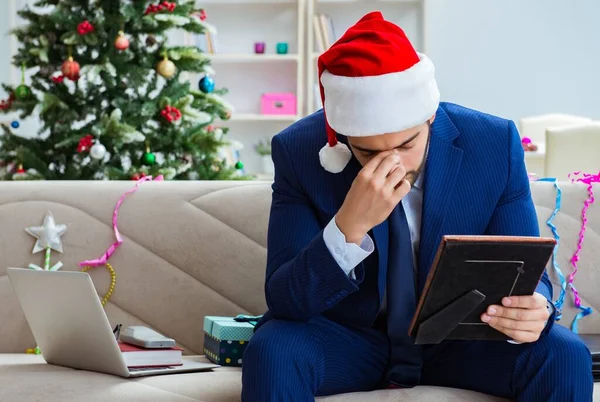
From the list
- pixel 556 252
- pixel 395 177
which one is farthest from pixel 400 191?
pixel 556 252

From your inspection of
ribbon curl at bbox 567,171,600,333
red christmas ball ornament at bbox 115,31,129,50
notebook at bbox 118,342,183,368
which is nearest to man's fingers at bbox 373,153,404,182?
notebook at bbox 118,342,183,368

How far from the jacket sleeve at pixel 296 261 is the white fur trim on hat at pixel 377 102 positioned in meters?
0.19

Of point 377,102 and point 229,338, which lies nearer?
point 377,102

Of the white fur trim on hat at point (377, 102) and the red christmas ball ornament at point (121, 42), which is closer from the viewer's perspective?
the white fur trim on hat at point (377, 102)

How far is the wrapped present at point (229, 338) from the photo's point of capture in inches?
77.2

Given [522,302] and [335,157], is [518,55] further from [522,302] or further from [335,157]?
[522,302]

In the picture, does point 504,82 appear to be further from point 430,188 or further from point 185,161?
point 430,188

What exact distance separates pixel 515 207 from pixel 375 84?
367mm

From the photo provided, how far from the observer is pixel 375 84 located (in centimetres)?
154

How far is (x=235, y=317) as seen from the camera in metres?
2.10

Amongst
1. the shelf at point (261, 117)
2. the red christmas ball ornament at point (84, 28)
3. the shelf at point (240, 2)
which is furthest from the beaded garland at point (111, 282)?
the shelf at point (240, 2)

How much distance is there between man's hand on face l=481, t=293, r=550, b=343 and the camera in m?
1.46

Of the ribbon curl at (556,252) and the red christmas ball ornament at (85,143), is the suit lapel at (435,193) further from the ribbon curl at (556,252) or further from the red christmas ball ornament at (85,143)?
the red christmas ball ornament at (85,143)

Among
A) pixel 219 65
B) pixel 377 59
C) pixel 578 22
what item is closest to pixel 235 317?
pixel 377 59
